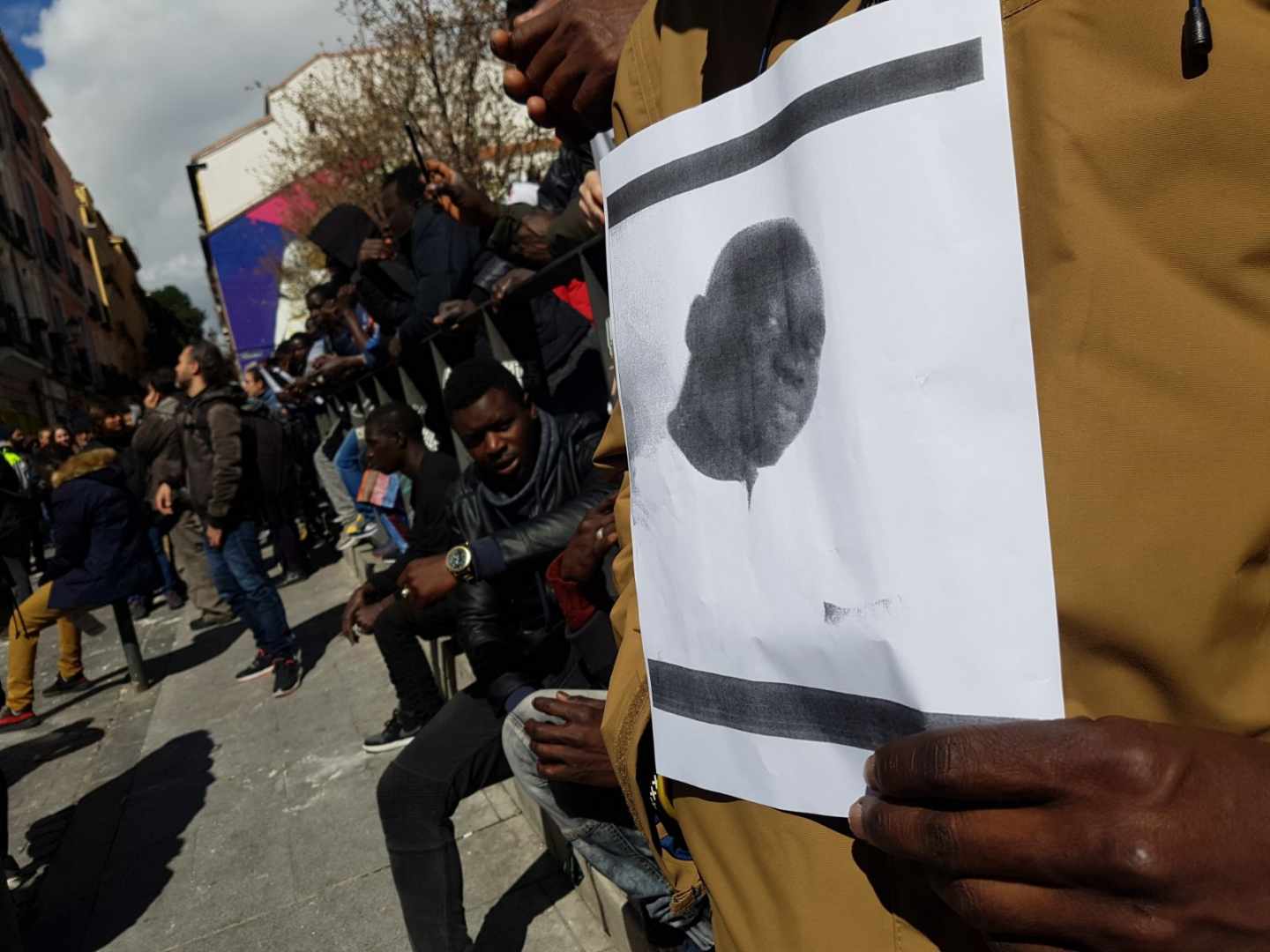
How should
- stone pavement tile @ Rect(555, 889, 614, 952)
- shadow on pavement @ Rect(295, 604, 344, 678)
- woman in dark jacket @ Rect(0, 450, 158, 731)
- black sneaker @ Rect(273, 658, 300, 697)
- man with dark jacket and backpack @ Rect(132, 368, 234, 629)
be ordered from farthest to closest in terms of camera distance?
man with dark jacket and backpack @ Rect(132, 368, 234, 629), shadow on pavement @ Rect(295, 604, 344, 678), woman in dark jacket @ Rect(0, 450, 158, 731), black sneaker @ Rect(273, 658, 300, 697), stone pavement tile @ Rect(555, 889, 614, 952)

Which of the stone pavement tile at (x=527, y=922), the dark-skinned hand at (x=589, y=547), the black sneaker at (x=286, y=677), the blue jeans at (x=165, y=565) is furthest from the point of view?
the blue jeans at (x=165, y=565)

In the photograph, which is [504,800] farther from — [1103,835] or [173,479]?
[173,479]

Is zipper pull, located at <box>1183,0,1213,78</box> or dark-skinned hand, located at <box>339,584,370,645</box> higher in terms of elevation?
zipper pull, located at <box>1183,0,1213,78</box>

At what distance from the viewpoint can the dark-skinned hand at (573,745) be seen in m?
1.87

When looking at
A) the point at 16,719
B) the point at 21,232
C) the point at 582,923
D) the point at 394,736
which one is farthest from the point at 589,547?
the point at 21,232

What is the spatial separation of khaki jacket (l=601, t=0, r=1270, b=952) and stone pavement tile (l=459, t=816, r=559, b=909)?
292 centimetres

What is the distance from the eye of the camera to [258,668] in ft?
21.2

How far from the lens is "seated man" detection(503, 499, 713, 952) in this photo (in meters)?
1.88

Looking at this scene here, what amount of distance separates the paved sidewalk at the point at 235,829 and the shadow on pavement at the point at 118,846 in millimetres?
10

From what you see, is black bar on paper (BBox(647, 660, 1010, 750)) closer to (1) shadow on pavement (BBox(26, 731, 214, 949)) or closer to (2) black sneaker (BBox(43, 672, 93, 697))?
(1) shadow on pavement (BBox(26, 731, 214, 949))

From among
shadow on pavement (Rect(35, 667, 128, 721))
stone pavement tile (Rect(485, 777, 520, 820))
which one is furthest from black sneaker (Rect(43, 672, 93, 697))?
stone pavement tile (Rect(485, 777, 520, 820))

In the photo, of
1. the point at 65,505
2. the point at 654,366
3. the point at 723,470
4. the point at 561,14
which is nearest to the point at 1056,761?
the point at 723,470

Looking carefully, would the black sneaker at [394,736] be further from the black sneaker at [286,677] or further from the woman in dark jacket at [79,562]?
the woman in dark jacket at [79,562]

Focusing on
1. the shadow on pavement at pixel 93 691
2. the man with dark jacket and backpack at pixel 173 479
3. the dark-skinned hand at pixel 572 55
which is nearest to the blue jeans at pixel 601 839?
the dark-skinned hand at pixel 572 55
